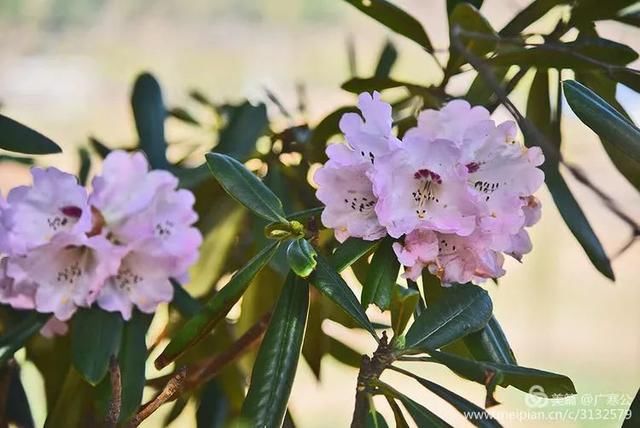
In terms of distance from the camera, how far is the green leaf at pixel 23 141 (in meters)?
0.62

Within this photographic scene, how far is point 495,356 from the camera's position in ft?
1.69

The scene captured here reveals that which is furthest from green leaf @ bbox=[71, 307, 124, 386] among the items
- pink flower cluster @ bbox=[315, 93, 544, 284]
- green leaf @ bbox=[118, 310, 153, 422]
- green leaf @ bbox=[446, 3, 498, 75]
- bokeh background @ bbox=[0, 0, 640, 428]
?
bokeh background @ bbox=[0, 0, 640, 428]

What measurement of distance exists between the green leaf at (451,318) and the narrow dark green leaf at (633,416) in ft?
0.38

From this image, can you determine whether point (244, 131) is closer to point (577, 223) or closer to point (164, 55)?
point (577, 223)

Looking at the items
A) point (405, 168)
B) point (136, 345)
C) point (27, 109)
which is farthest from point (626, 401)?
point (27, 109)

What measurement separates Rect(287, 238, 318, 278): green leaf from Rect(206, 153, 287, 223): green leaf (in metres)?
0.03

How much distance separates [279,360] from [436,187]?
0.48 feet

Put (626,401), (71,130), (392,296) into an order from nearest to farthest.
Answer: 1. (392,296)
2. (626,401)
3. (71,130)

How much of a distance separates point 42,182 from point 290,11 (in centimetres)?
161

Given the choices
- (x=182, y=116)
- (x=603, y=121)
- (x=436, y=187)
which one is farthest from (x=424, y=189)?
(x=182, y=116)

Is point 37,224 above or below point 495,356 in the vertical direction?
below

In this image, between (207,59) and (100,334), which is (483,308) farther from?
(207,59)

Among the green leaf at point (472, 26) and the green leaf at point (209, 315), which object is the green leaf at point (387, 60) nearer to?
the green leaf at point (472, 26)

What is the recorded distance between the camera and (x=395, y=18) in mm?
625
